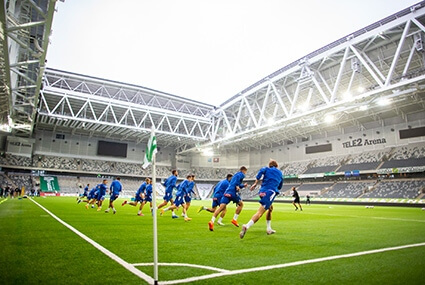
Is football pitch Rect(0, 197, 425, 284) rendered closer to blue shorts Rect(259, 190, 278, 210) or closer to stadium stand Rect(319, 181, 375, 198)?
blue shorts Rect(259, 190, 278, 210)

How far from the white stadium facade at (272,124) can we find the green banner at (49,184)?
1.26 m

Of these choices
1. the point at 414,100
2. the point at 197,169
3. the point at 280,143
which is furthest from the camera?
the point at 197,169

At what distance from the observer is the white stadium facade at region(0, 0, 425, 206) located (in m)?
23.3

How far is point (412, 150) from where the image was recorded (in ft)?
120

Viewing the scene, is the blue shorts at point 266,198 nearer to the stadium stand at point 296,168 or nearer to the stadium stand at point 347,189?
the stadium stand at point 347,189

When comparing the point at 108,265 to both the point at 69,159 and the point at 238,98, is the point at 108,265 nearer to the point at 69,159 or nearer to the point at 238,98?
the point at 238,98

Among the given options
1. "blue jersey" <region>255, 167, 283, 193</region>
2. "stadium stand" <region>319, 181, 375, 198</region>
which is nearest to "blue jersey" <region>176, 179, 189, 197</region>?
"blue jersey" <region>255, 167, 283, 193</region>

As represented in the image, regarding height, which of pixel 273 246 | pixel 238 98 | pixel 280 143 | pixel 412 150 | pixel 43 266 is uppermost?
pixel 238 98

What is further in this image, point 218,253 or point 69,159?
point 69,159

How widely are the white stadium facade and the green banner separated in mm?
1264

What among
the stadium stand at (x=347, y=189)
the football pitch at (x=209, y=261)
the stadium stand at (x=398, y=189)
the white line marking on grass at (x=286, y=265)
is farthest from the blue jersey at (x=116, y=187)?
the stadium stand at (x=347, y=189)

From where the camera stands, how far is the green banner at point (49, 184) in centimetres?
4500

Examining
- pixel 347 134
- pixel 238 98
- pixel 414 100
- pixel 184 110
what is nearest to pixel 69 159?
pixel 184 110

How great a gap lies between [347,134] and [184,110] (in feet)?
97.7
